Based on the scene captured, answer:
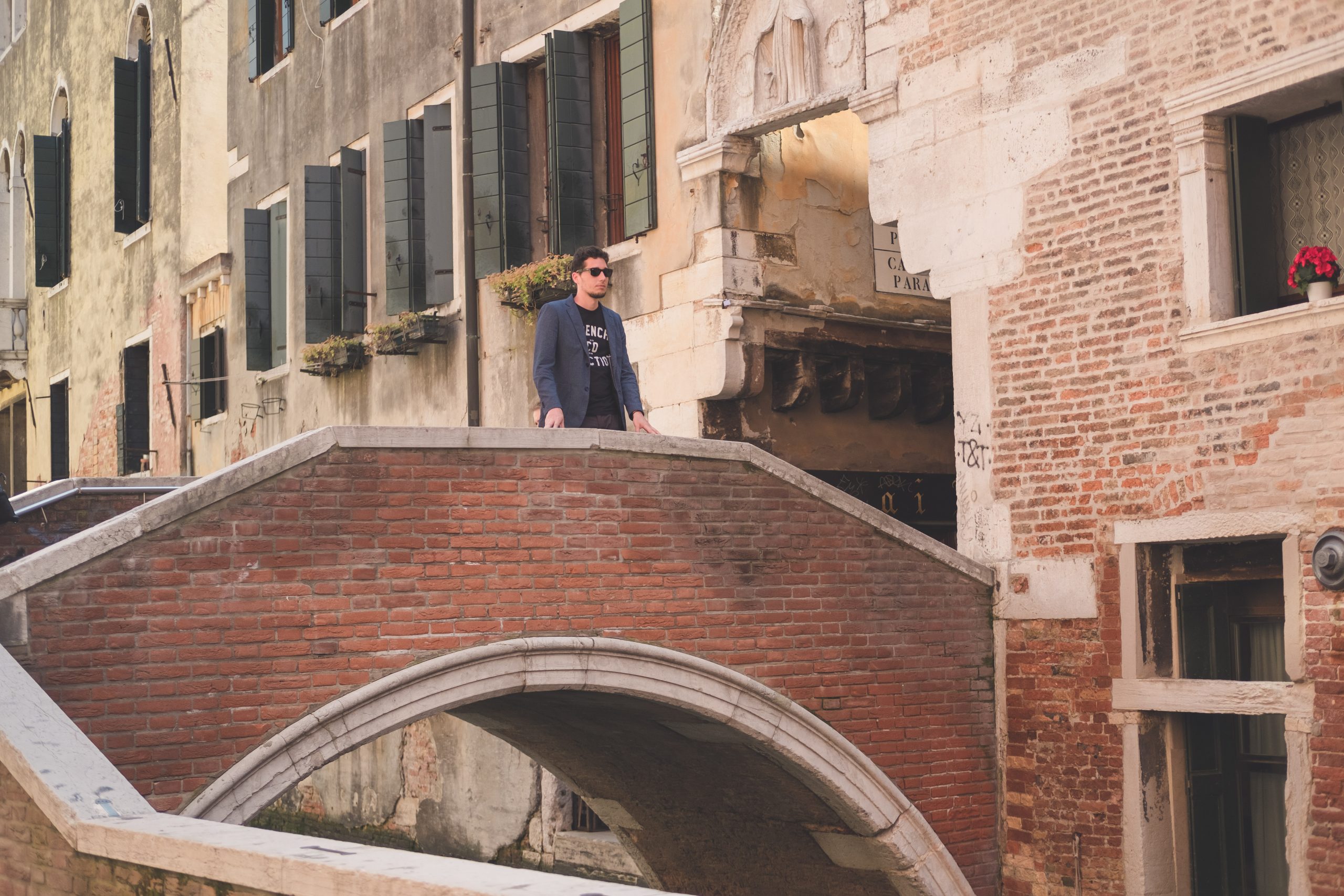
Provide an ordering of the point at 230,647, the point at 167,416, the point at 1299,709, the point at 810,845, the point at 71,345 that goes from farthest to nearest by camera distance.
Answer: the point at 71,345
the point at 167,416
the point at 810,845
the point at 1299,709
the point at 230,647

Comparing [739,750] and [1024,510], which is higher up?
[1024,510]

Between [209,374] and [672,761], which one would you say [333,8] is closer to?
[209,374]

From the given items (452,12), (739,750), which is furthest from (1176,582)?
(452,12)

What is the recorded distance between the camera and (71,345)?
2050 centimetres

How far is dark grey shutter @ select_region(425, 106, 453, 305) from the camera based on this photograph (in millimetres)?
12141

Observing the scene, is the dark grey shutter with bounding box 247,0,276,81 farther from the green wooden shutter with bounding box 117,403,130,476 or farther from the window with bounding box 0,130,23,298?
the window with bounding box 0,130,23,298

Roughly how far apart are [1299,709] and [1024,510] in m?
1.71

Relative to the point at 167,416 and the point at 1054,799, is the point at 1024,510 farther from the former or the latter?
the point at 167,416

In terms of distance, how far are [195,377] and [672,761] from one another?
29.3ft

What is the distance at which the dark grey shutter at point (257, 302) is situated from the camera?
48.8 feet

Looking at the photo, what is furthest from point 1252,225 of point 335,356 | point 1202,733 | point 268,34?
point 268,34

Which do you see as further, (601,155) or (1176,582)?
(601,155)

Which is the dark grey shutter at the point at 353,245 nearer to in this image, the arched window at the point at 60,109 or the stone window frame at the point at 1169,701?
the stone window frame at the point at 1169,701

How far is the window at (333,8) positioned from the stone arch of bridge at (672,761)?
6.63 metres
